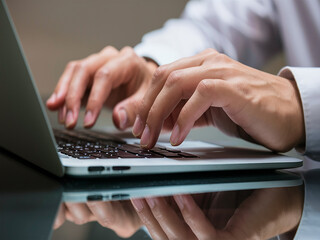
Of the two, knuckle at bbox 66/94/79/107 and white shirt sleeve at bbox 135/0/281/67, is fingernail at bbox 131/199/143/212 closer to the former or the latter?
knuckle at bbox 66/94/79/107

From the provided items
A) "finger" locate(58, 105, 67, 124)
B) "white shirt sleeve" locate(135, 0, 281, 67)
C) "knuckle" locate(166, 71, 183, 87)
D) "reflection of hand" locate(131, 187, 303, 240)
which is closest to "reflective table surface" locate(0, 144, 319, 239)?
"reflection of hand" locate(131, 187, 303, 240)

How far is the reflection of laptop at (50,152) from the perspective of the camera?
1.18 feet

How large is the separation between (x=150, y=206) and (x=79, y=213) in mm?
60

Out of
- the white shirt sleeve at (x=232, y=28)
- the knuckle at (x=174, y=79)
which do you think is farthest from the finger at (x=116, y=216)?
the white shirt sleeve at (x=232, y=28)

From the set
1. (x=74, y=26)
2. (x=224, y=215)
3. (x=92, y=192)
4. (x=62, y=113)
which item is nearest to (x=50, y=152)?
(x=92, y=192)

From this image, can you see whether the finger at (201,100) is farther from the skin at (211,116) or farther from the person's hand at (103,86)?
the person's hand at (103,86)

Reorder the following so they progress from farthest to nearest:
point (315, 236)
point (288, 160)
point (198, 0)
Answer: point (198, 0) → point (288, 160) → point (315, 236)

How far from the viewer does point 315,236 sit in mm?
276

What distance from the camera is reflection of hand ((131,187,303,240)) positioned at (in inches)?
11.0

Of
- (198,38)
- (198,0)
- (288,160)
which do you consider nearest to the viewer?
(288,160)

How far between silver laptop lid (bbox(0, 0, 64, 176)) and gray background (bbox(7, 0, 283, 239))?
207cm

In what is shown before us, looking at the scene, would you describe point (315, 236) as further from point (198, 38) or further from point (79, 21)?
point (79, 21)

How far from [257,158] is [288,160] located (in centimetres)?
4

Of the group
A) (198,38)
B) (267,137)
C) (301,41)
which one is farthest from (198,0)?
(267,137)
